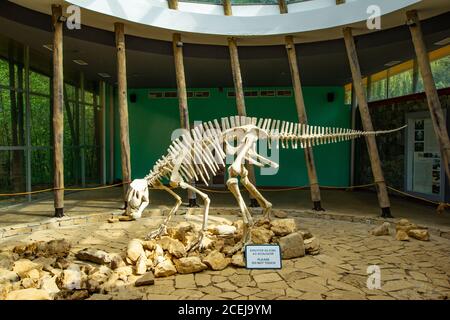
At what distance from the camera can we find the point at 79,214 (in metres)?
7.89

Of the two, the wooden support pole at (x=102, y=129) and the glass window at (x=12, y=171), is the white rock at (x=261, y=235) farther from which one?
the wooden support pole at (x=102, y=129)

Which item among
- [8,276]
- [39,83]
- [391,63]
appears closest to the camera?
[8,276]

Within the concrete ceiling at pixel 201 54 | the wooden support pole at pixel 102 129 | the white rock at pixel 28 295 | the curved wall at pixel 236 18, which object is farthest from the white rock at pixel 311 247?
the wooden support pole at pixel 102 129

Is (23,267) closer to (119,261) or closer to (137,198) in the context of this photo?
(119,261)

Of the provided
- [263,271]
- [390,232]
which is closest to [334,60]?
[390,232]

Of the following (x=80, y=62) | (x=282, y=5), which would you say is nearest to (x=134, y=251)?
(x=282, y=5)

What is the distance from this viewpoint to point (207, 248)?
5.23 metres

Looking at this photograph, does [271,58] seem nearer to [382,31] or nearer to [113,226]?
[382,31]

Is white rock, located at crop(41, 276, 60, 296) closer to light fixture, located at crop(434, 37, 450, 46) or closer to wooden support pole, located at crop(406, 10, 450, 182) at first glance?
wooden support pole, located at crop(406, 10, 450, 182)

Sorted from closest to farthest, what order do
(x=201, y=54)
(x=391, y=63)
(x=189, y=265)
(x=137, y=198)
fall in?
(x=189, y=265), (x=137, y=198), (x=201, y=54), (x=391, y=63)

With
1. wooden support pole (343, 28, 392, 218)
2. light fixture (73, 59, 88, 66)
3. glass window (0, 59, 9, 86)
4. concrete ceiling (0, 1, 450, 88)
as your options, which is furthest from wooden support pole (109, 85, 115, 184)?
wooden support pole (343, 28, 392, 218)

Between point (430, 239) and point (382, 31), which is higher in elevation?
point (382, 31)

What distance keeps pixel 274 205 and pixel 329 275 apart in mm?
4983
